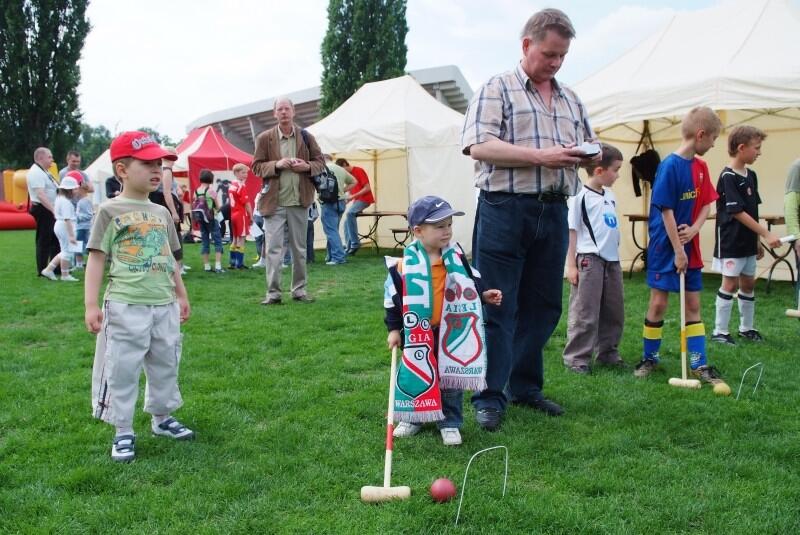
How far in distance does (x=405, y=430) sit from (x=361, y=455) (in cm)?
37

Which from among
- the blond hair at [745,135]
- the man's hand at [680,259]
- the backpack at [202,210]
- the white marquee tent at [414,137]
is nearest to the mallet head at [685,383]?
the man's hand at [680,259]

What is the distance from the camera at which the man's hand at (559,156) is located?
332 cm

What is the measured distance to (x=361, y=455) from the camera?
3350mm

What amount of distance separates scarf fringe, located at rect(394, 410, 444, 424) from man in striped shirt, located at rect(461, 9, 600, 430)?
1.39 feet

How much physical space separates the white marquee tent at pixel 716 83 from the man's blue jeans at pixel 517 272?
5622mm

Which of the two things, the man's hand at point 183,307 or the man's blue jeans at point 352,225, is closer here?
the man's hand at point 183,307

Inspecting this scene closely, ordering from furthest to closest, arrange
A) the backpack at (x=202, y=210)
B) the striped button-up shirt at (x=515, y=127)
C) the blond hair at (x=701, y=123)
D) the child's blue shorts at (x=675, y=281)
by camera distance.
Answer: the backpack at (x=202, y=210)
the child's blue shorts at (x=675, y=281)
the blond hair at (x=701, y=123)
the striped button-up shirt at (x=515, y=127)

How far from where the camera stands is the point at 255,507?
9.21ft

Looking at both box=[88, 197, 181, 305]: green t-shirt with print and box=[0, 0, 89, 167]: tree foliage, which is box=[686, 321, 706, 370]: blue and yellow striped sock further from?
box=[0, 0, 89, 167]: tree foliage

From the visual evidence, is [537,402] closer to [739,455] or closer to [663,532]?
[739,455]

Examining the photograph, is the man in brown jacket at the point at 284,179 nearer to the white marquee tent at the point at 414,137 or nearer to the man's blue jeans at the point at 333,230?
the man's blue jeans at the point at 333,230

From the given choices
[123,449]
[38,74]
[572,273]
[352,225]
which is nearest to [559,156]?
[572,273]

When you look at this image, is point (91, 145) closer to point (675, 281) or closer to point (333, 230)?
point (333, 230)

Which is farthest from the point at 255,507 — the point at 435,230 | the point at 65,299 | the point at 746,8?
the point at 746,8
